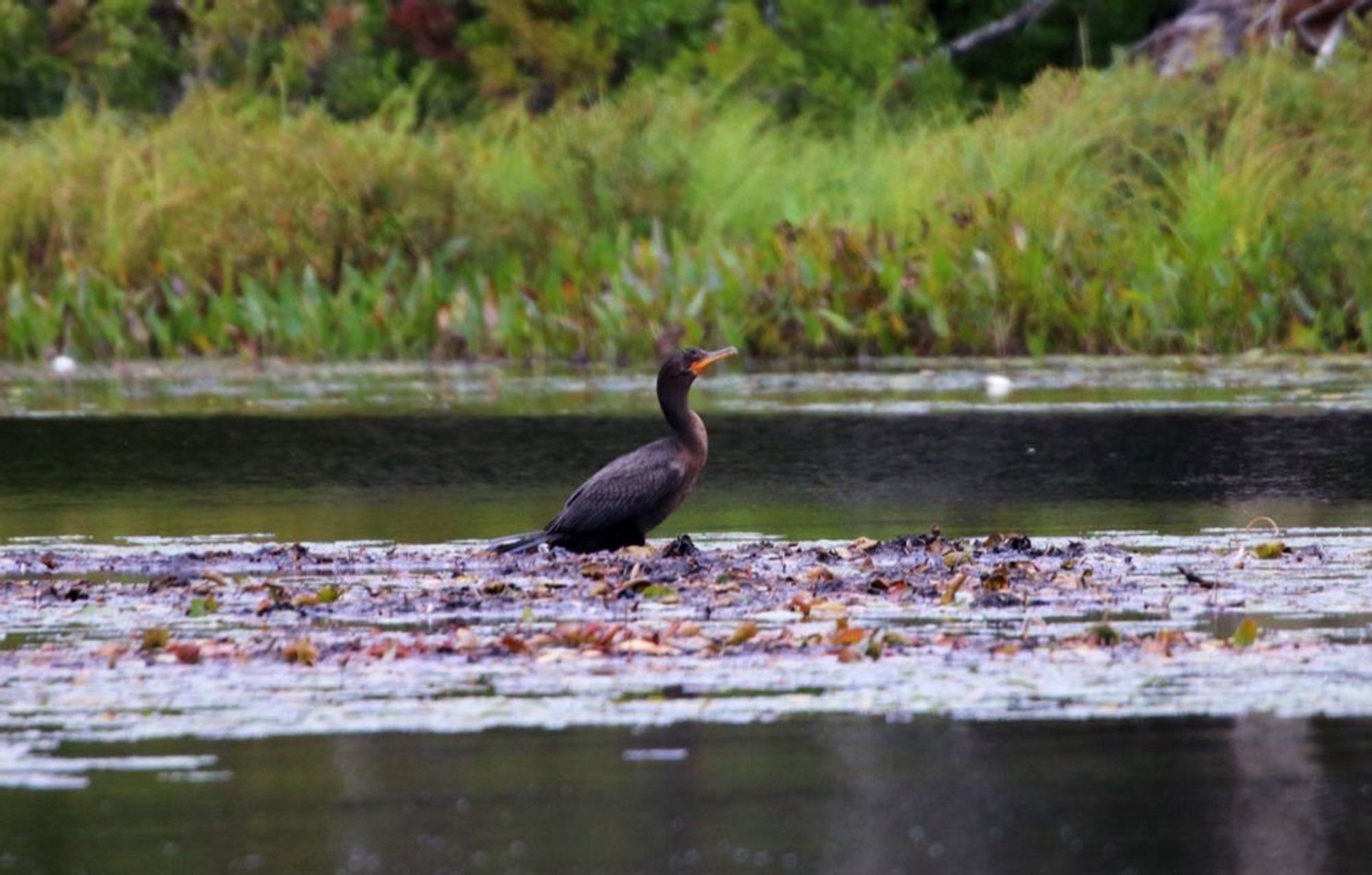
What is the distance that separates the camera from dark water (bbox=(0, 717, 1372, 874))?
579 centimetres

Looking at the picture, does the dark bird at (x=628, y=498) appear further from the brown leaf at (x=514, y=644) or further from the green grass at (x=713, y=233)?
the green grass at (x=713, y=233)

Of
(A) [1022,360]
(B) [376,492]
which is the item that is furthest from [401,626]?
(A) [1022,360]

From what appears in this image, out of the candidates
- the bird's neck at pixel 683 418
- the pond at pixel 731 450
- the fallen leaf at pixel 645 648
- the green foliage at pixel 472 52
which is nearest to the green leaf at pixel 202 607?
the fallen leaf at pixel 645 648

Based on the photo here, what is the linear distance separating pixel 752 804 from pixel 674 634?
218 cm

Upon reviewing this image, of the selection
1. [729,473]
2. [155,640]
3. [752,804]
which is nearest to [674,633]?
[155,640]

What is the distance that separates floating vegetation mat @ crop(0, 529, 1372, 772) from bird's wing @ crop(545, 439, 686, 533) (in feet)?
0.64

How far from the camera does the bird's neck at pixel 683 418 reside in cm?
1124

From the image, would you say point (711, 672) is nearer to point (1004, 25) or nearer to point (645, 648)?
point (645, 648)

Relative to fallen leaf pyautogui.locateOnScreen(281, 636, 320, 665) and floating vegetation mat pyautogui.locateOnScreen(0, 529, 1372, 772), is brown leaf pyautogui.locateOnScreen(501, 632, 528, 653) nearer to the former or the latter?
floating vegetation mat pyautogui.locateOnScreen(0, 529, 1372, 772)

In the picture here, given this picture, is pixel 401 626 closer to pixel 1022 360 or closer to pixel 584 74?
pixel 1022 360

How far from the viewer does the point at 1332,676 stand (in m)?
7.59

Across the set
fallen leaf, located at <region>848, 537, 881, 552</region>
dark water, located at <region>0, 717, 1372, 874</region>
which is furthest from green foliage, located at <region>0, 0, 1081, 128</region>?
dark water, located at <region>0, 717, 1372, 874</region>

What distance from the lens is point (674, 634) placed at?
27.7ft

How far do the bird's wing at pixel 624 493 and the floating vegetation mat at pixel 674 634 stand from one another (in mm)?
195
